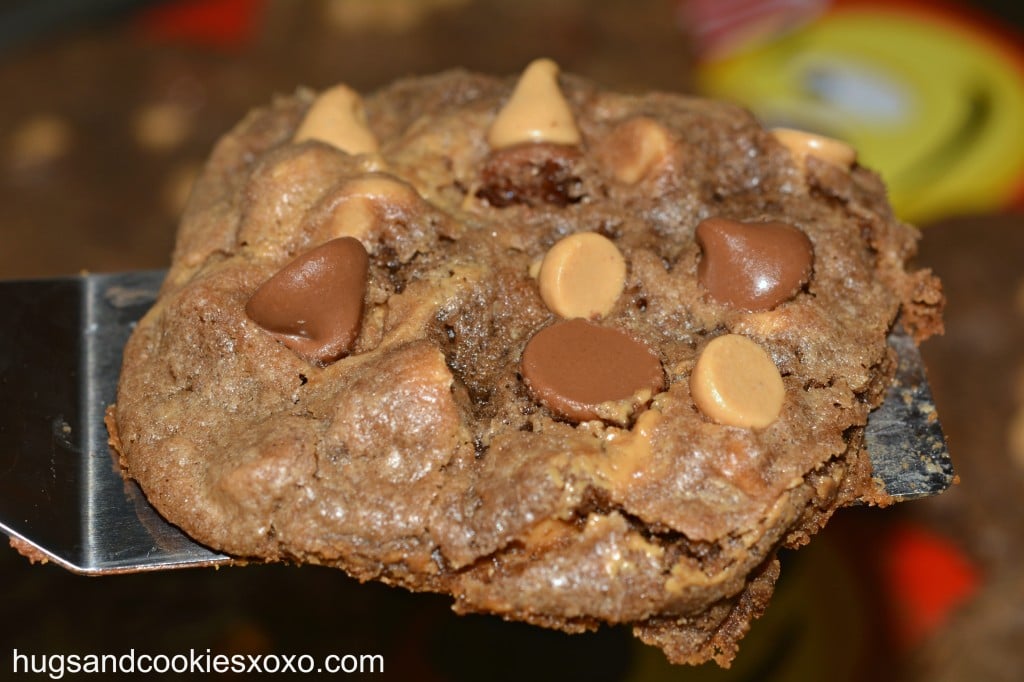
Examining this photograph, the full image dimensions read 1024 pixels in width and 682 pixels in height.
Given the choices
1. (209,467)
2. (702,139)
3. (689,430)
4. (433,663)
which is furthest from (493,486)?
(433,663)

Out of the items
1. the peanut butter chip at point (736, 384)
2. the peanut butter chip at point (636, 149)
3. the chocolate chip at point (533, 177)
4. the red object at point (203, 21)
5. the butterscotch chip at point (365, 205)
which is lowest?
the peanut butter chip at point (736, 384)

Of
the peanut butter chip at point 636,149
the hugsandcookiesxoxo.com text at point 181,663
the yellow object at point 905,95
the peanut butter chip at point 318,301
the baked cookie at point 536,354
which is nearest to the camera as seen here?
the baked cookie at point 536,354

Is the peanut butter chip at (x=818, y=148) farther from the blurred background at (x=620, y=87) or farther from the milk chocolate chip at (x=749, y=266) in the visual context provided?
the blurred background at (x=620, y=87)

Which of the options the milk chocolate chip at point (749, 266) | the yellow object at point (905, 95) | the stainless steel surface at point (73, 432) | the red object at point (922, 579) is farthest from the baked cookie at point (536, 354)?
the yellow object at point (905, 95)

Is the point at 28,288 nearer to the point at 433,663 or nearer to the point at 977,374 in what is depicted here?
the point at 433,663

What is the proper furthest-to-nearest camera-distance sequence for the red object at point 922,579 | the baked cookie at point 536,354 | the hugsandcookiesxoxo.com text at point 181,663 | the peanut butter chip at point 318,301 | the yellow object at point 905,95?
the yellow object at point 905,95
the red object at point 922,579
the hugsandcookiesxoxo.com text at point 181,663
the peanut butter chip at point 318,301
the baked cookie at point 536,354
